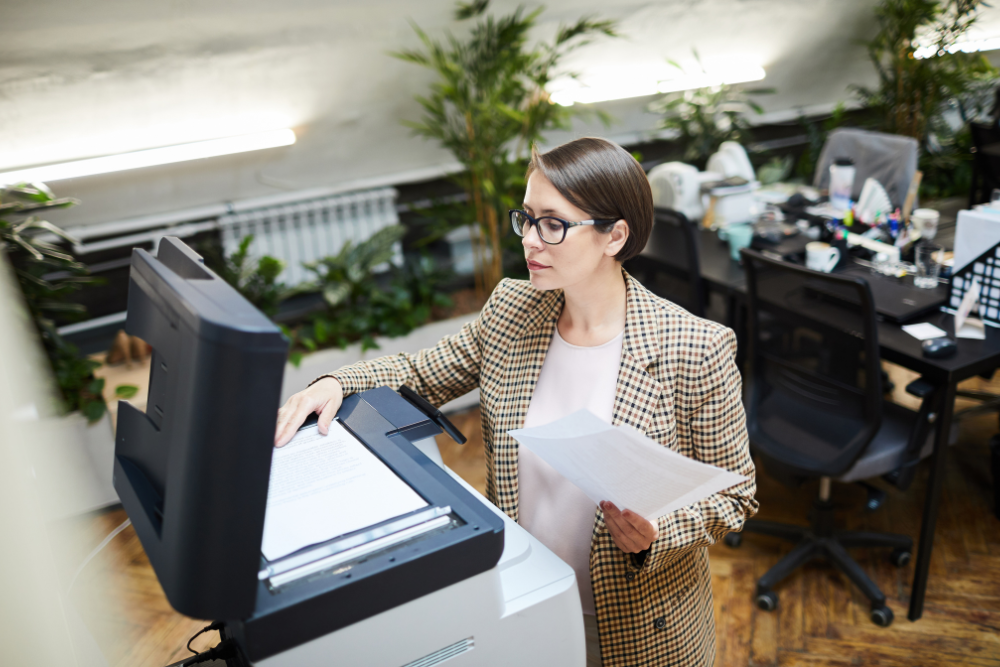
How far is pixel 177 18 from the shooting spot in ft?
8.90

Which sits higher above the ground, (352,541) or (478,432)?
(352,541)

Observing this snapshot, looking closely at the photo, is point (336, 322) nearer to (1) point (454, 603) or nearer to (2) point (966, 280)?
(2) point (966, 280)

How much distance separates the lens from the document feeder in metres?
0.60

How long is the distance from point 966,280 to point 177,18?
116 inches

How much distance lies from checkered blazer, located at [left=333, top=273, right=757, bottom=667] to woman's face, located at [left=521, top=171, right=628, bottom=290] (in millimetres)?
101

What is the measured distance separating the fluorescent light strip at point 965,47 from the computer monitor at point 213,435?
18.2ft

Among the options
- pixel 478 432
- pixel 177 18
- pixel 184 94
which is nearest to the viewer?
pixel 177 18

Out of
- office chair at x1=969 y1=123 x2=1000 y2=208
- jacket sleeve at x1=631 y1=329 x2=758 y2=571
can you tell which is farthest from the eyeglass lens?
office chair at x1=969 y1=123 x2=1000 y2=208

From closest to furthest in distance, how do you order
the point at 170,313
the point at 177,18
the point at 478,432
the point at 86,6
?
the point at 170,313 → the point at 86,6 → the point at 177,18 → the point at 478,432

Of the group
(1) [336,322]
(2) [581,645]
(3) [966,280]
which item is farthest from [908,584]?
(1) [336,322]

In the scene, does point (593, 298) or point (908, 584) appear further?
point (908, 584)

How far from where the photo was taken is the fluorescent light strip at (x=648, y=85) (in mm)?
4352

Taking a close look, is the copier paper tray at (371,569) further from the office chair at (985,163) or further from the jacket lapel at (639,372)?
the office chair at (985,163)

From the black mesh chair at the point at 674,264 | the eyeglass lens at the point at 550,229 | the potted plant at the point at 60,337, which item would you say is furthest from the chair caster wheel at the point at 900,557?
the potted plant at the point at 60,337
